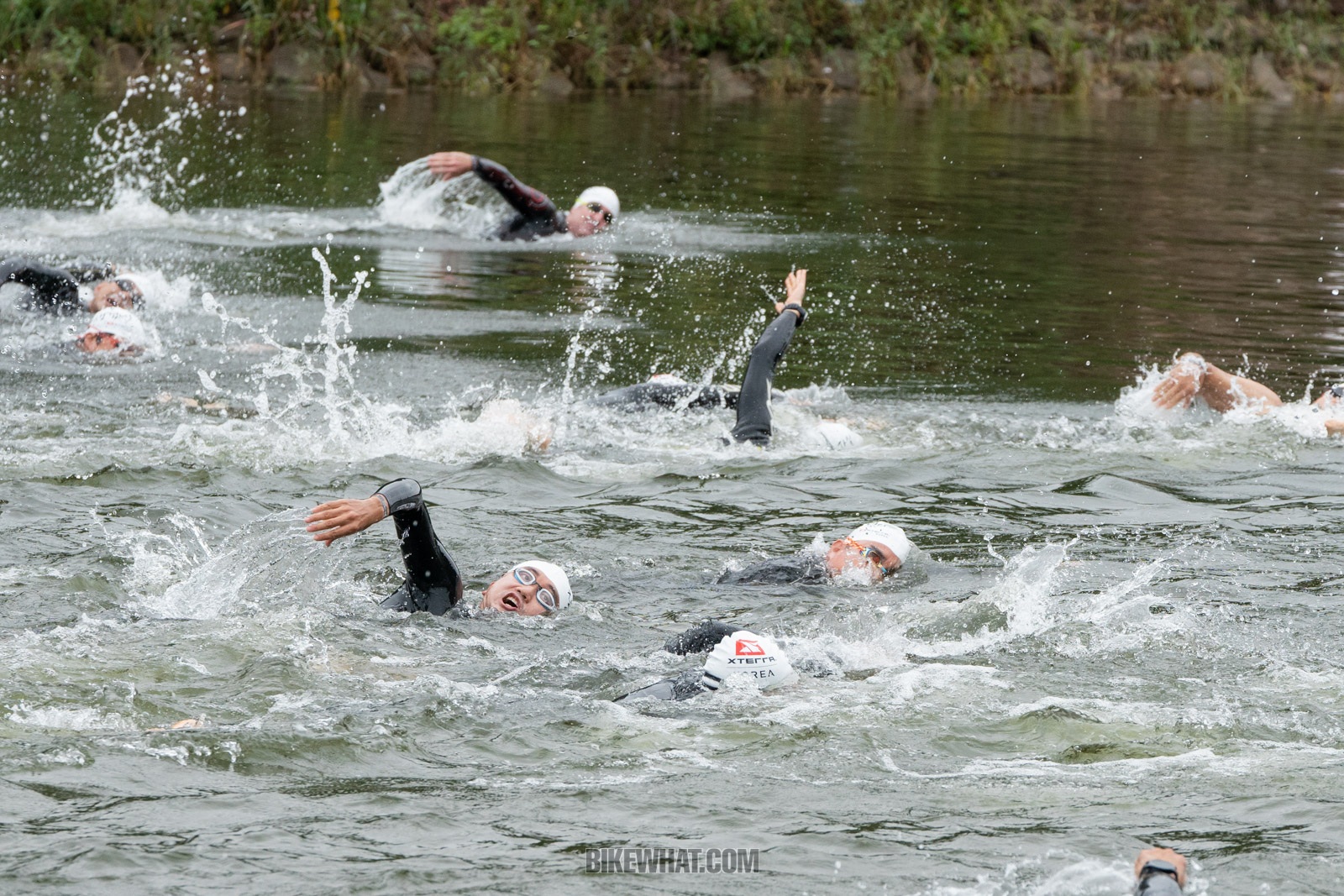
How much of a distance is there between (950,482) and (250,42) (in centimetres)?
3281

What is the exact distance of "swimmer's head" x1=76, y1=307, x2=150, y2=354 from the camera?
14.3m

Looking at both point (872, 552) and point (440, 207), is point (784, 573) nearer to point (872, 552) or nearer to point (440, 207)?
point (872, 552)

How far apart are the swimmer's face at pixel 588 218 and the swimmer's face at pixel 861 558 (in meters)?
12.0

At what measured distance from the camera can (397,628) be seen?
8523mm

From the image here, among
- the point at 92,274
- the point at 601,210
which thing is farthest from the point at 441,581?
the point at 601,210

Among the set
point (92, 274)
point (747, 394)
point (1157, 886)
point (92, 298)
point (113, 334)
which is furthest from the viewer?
point (92, 274)

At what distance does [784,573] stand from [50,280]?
8752 millimetres

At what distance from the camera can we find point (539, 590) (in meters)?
8.87

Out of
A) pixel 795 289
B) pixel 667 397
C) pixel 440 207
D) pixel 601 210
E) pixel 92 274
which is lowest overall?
pixel 667 397

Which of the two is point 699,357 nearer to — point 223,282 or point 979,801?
point 223,282

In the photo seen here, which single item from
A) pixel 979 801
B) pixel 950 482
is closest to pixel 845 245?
pixel 950 482

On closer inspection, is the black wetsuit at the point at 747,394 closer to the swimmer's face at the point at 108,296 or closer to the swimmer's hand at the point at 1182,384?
the swimmer's hand at the point at 1182,384

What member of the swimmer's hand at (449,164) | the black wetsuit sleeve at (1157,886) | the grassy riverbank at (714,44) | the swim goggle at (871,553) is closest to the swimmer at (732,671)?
the swim goggle at (871,553)

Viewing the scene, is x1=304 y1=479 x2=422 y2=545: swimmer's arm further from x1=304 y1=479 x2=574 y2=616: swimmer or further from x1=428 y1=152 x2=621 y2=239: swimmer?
x1=428 y1=152 x2=621 y2=239: swimmer
